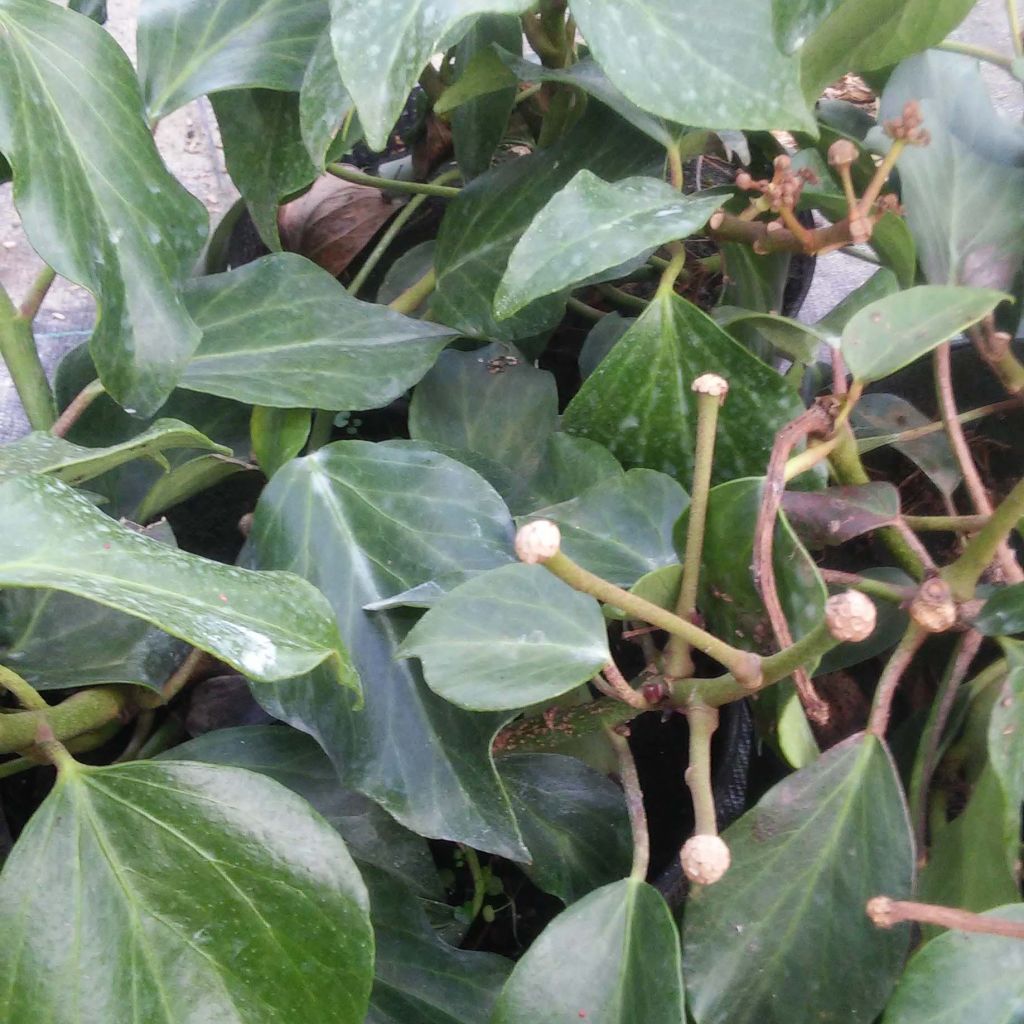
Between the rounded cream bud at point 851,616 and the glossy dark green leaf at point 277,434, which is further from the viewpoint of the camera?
the glossy dark green leaf at point 277,434

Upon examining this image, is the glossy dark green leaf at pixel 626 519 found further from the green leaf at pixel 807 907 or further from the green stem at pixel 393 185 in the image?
the green stem at pixel 393 185

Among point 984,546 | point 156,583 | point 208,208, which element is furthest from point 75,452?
point 208,208

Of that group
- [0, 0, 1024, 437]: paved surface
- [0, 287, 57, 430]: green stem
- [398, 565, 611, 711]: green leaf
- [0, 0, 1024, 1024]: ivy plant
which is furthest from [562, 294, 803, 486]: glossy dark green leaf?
[0, 0, 1024, 437]: paved surface

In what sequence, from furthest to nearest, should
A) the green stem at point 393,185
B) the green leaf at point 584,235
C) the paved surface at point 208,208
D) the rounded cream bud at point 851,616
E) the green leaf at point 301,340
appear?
the paved surface at point 208,208 < the green stem at point 393,185 < the green leaf at point 301,340 < the green leaf at point 584,235 < the rounded cream bud at point 851,616

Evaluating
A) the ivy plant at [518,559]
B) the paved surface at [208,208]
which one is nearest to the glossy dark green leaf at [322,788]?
the ivy plant at [518,559]

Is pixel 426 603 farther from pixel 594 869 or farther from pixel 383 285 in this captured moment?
pixel 383 285

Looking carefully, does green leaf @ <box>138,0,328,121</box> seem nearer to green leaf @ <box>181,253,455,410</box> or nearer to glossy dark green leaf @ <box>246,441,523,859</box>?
green leaf @ <box>181,253,455,410</box>
